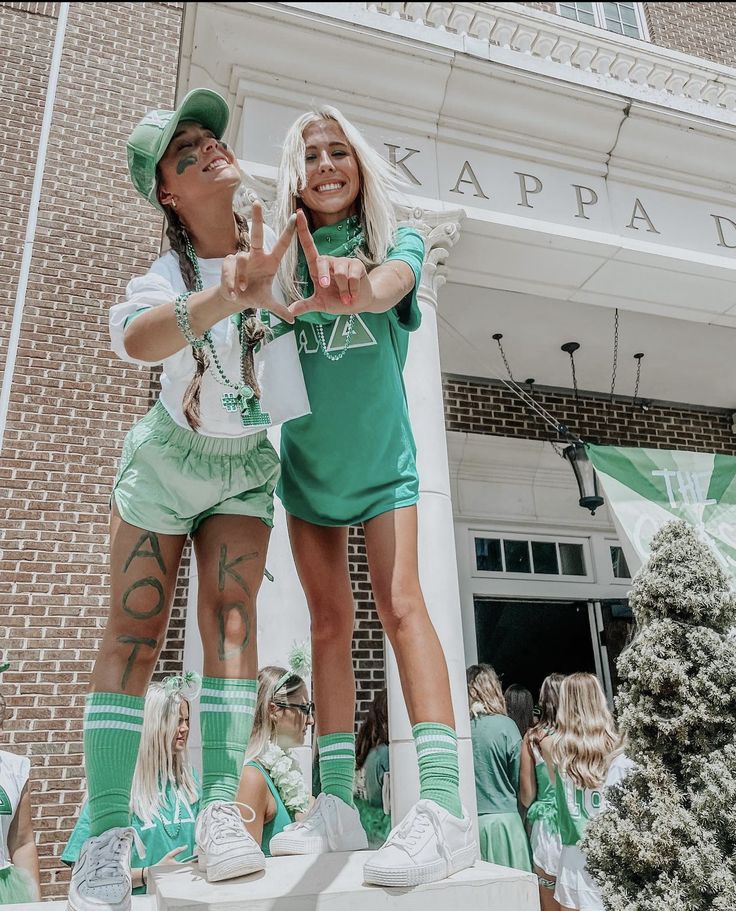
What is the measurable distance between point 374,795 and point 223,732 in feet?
11.1

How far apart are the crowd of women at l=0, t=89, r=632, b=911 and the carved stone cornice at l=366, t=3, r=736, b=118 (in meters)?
4.20

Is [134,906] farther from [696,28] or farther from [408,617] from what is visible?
[696,28]

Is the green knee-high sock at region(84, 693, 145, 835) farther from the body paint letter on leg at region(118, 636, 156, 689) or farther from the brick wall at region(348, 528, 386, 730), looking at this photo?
the brick wall at region(348, 528, 386, 730)

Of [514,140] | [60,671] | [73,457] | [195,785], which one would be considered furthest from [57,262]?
[195,785]

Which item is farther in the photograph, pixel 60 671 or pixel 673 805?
pixel 60 671

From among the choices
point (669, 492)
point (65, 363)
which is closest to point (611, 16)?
point (669, 492)

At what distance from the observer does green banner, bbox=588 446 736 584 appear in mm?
5953

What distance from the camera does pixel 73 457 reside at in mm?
6781

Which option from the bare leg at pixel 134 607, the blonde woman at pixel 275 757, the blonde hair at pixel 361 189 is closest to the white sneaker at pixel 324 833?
the bare leg at pixel 134 607

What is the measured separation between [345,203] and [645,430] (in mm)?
8139

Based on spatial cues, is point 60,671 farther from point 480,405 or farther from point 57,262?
point 480,405

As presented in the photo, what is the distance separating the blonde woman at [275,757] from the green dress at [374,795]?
1.69 meters

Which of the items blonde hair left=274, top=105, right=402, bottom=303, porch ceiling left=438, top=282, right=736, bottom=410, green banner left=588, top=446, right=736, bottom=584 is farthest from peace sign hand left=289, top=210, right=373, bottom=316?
porch ceiling left=438, top=282, right=736, bottom=410

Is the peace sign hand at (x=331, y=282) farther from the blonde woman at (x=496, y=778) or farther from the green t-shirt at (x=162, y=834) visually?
the blonde woman at (x=496, y=778)
